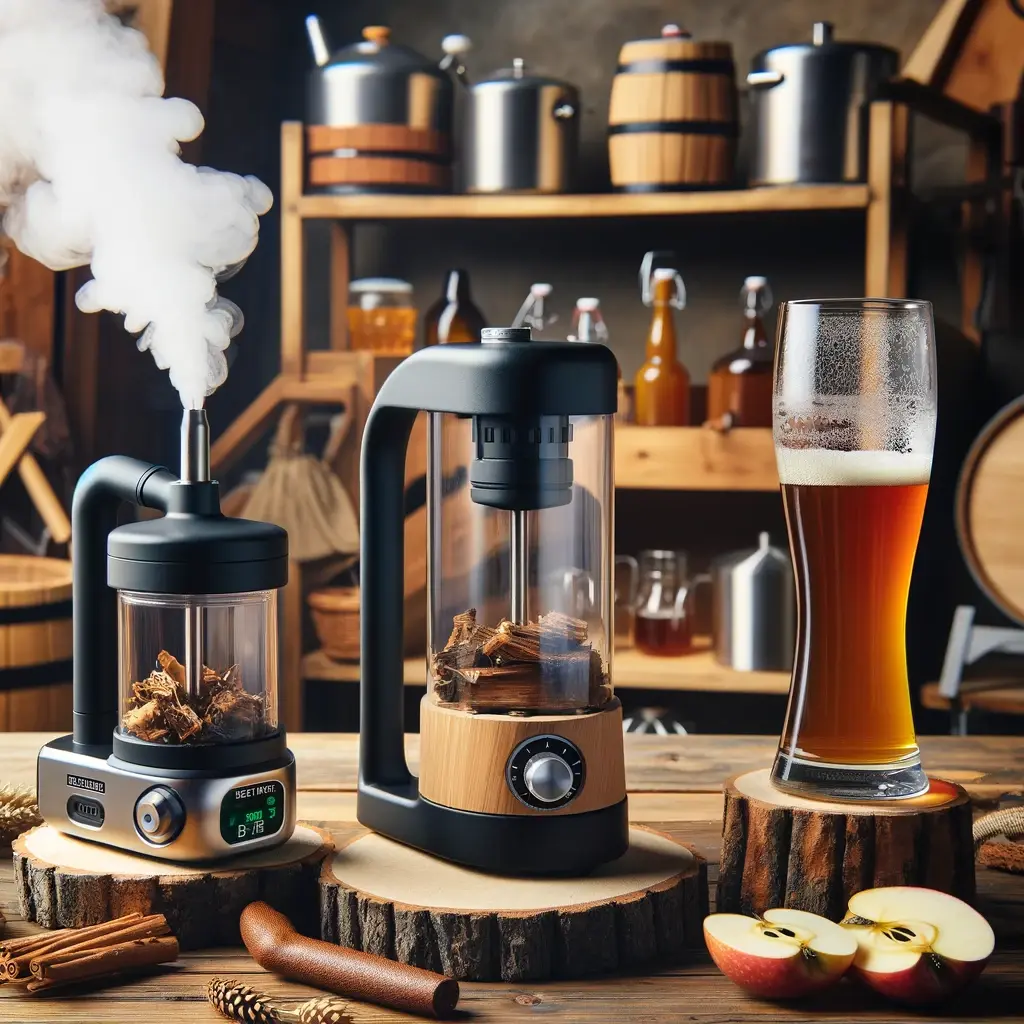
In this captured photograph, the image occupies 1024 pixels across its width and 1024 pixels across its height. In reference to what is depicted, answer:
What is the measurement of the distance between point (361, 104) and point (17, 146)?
1359mm

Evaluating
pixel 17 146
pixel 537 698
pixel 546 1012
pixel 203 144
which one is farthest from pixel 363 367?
pixel 546 1012

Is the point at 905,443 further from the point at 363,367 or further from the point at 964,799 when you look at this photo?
the point at 363,367

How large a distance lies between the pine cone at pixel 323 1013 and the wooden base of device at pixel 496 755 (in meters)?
0.23

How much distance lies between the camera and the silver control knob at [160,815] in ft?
3.41

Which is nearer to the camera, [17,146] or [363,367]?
[17,146]

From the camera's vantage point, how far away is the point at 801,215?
8.97 feet

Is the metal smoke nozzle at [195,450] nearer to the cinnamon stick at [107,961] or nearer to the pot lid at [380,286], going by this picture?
the cinnamon stick at [107,961]

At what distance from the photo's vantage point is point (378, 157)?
2594mm

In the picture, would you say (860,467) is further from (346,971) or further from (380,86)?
(380,86)

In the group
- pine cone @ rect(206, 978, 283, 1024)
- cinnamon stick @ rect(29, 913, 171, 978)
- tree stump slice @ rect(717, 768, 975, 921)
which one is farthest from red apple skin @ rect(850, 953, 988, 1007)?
cinnamon stick @ rect(29, 913, 171, 978)

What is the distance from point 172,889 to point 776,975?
1.42 ft

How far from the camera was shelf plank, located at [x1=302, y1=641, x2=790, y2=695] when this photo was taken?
2525 mm

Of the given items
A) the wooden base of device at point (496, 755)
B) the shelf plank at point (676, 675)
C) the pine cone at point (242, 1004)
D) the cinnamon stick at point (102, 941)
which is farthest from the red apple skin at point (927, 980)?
the shelf plank at point (676, 675)

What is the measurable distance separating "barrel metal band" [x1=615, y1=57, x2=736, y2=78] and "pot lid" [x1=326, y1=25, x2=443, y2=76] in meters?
0.38
